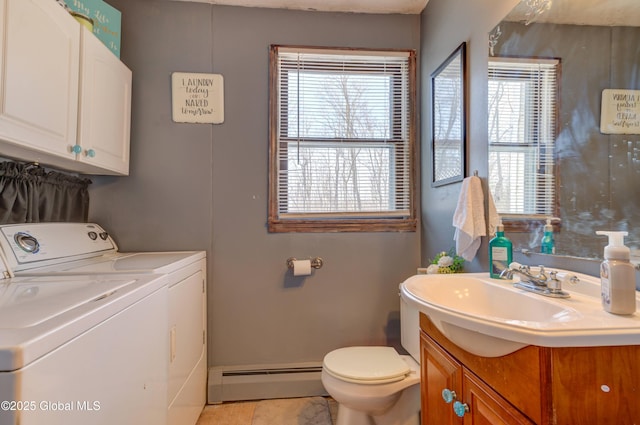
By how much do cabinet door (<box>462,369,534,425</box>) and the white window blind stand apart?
127 centimetres

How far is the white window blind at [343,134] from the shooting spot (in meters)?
1.95

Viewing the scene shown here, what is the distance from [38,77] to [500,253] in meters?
1.88

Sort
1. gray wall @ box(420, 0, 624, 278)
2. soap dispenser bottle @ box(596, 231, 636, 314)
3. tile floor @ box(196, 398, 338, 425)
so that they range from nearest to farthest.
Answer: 1. soap dispenser bottle @ box(596, 231, 636, 314)
2. gray wall @ box(420, 0, 624, 278)
3. tile floor @ box(196, 398, 338, 425)

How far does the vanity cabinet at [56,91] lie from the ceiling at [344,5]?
2.86 ft

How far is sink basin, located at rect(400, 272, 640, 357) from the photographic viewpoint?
59 cm

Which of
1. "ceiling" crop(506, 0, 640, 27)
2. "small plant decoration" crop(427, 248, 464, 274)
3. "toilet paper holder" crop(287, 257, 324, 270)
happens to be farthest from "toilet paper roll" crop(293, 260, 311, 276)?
"ceiling" crop(506, 0, 640, 27)

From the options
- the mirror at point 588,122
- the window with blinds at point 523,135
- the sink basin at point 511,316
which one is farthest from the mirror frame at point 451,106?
the sink basin at point 511,316

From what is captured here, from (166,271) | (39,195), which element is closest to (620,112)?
(166,271)

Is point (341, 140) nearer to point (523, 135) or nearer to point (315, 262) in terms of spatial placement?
point (315, 262)

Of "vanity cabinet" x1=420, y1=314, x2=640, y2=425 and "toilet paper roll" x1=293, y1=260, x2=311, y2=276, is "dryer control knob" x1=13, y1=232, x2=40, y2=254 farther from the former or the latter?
"vanity cabinet" x1=420, y1=314, x2=640, y2=425

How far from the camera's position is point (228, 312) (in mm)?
1880

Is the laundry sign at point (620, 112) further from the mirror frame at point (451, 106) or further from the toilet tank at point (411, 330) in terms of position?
the toilet tank at point (411, 330)


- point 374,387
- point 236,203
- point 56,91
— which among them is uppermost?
point 56,91

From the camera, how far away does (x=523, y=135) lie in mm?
1166
